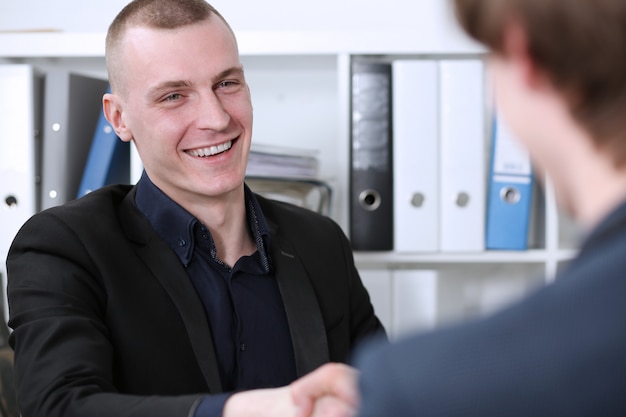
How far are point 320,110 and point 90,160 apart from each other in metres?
0.66

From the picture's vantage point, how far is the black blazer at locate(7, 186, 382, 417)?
3.99 ft

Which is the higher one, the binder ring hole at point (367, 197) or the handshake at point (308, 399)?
the binder ring hole at point (367, 197)

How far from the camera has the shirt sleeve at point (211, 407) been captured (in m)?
1.06

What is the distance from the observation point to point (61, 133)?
196 cm

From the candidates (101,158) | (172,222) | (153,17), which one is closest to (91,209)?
(172,222)

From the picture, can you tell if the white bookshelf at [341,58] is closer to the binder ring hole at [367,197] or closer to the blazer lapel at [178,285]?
the binder ring hole at [367,197]

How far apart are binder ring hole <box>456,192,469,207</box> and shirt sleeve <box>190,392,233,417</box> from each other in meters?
0.97

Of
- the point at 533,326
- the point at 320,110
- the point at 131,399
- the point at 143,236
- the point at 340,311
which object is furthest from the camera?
the point at 320,110

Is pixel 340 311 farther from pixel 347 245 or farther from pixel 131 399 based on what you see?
pixel 131 399

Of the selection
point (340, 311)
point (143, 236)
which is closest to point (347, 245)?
point (340, 311)

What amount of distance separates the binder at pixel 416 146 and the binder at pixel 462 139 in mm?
19

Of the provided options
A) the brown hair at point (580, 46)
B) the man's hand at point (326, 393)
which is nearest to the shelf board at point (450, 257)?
the man's hand at point (326, 393)

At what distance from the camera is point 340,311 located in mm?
1617

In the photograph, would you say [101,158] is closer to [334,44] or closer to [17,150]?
[17,150]
